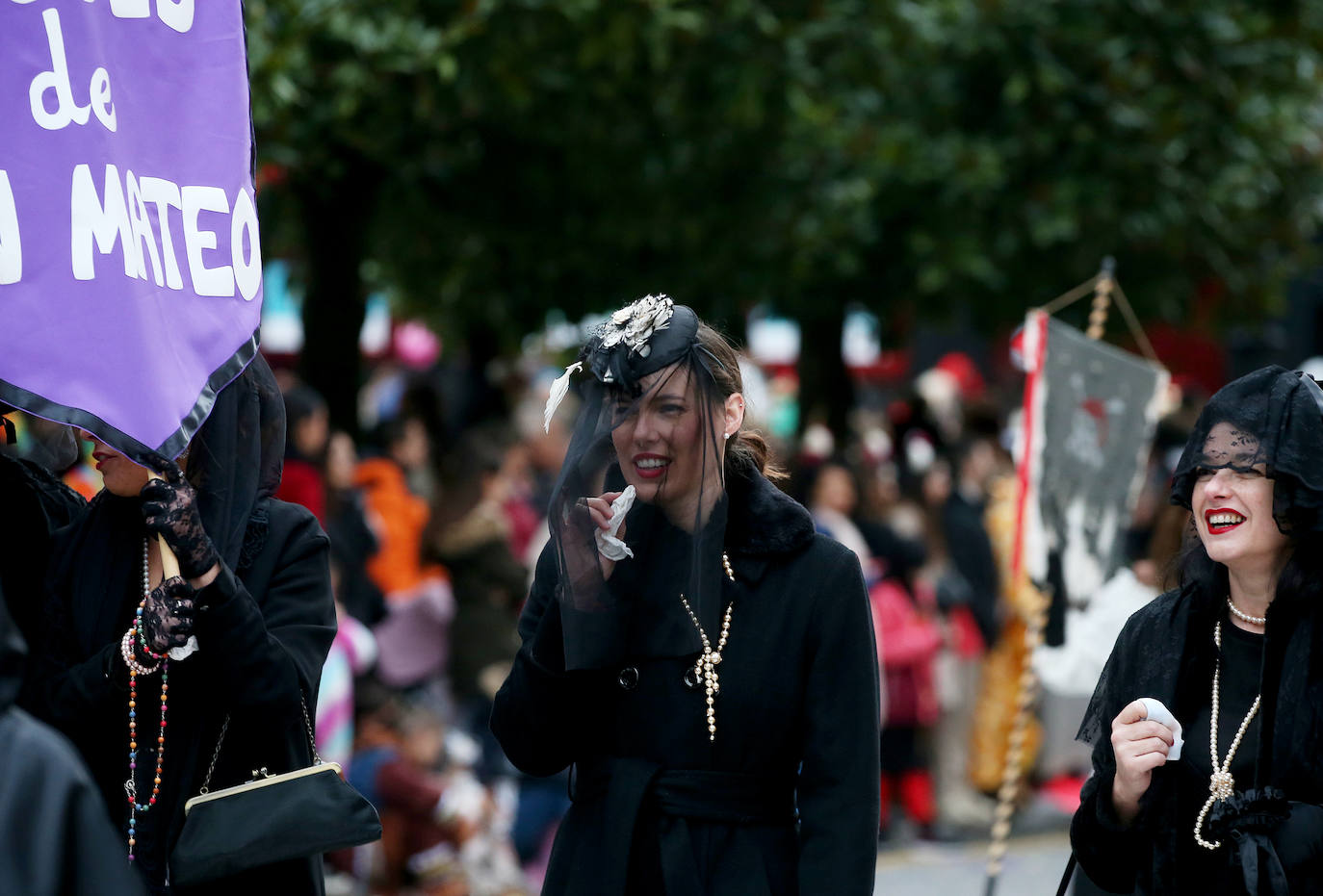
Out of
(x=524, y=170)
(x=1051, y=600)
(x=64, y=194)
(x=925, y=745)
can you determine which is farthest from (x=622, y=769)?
(x=925, y=745)

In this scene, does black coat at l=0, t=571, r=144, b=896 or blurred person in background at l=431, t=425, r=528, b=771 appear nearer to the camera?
black coat at l=0, t=571, r=144, b=896

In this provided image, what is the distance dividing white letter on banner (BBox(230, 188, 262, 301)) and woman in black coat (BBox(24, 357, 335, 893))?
0.16 m

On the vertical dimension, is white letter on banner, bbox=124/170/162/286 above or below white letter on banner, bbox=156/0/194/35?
below

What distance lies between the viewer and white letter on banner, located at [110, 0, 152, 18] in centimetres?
356

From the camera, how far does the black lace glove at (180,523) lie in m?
3.34

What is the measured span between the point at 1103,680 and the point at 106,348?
2.07 metres

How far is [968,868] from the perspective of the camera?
34.0 ft

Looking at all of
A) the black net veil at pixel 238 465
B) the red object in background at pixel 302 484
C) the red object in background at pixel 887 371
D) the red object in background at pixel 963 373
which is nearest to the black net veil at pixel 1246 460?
the black net veil at pixel 238 465

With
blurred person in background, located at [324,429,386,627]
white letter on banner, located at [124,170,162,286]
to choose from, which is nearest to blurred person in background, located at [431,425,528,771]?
blurred person in background, located at [324,429,386,627]

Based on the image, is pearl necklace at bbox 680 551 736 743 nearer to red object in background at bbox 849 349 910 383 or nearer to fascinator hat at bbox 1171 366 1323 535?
fascinator hat at bbox 1171 366 1323 535

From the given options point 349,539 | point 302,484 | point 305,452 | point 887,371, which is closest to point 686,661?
point 302,484

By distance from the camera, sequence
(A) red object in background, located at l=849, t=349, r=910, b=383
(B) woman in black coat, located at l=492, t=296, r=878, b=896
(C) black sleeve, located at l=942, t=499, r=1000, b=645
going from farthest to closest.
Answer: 1. (A) red object in background, located at l=849, t=349, r=910, b=383
2. (C) black sleeve, located at l=942, t=499, r=1000, b=645
3. (B) woman in black coat, located at l=492, t=296, r=878, b=896

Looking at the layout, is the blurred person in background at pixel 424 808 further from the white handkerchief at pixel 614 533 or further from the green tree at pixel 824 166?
the white handkerchief at pixel 614 533

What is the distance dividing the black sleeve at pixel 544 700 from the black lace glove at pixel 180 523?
64cm
